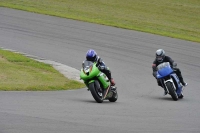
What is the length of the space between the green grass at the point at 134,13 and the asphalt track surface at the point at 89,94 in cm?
234

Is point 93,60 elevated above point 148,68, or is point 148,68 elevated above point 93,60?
point 93,60

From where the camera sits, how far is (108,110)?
514 inches

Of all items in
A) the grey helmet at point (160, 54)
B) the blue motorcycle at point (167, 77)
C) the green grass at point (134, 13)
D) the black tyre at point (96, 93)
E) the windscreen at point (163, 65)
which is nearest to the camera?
the black tyre at point (96, 93)

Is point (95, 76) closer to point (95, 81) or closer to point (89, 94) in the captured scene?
point (95, 81)

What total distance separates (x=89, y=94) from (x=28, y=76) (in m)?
2.60

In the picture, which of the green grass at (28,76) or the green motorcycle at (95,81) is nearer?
the green motorcycle at (95,81)

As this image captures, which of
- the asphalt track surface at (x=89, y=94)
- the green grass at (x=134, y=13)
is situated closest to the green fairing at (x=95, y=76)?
the asphalt track surface at (x=89, y=94)

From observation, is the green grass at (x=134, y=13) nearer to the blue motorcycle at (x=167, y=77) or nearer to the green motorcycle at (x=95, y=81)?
the blue motorcycle at (x=167, y=77)

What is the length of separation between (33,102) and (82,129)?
316 centimetres

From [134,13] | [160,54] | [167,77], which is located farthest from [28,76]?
[134,13]

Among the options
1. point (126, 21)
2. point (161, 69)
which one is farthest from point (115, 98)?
point (126, 21)

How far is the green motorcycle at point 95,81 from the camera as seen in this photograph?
14.6 meters

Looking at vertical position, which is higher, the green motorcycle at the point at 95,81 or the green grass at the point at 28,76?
the green motorcycle at the point at 95,81

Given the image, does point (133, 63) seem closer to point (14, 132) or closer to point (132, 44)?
point (132, 44)
